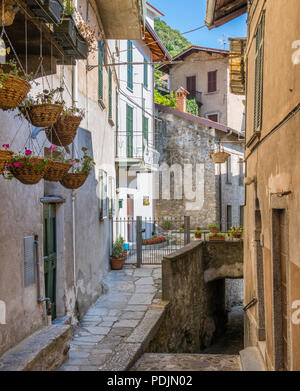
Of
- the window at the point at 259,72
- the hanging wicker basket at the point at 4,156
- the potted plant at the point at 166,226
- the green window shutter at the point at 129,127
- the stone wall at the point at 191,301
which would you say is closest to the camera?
the hanging wicker basket at the point at 4,156

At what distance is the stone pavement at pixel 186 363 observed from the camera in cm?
704

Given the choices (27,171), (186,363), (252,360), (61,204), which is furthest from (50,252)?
(252,360)

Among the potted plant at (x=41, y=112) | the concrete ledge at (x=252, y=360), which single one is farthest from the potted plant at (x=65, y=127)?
the concrete ledge at (x=252, y=360)

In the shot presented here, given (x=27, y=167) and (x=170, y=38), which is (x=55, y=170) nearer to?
(x=27, y=167)

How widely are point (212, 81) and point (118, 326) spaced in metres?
21.7

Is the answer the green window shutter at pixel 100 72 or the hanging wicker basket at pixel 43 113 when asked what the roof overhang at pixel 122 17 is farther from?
the hanging wicker basket at pixel 43 113

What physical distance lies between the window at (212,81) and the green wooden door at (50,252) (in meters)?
21.2

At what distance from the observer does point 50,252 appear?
25.0 ft

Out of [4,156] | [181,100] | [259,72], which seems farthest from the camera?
[181,100]

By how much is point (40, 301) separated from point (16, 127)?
8.60 feet

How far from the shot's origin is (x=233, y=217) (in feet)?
80.2

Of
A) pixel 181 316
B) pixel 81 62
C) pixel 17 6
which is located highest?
pixel 81 62
